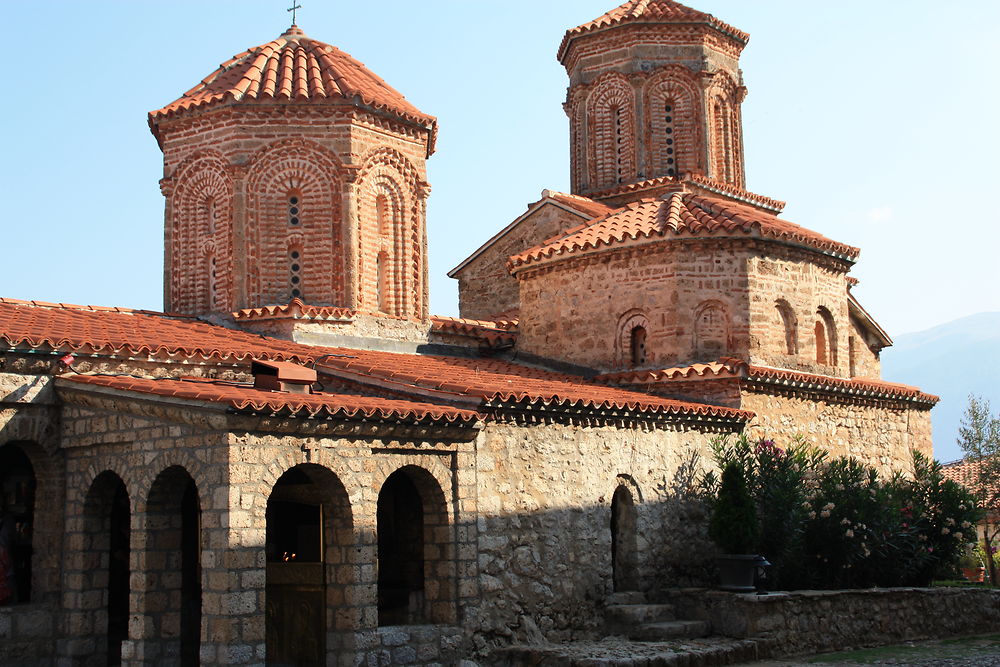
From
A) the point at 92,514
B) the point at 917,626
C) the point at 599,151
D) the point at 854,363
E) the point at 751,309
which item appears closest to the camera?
the point at 92,514

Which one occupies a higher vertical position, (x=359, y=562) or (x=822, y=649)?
(x=359, y=562)

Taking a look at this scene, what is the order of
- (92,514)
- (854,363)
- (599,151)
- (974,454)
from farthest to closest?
(974,454)
(599,151)
(854,363)
(92,514)

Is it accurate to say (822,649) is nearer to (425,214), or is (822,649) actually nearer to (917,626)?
(917,626)

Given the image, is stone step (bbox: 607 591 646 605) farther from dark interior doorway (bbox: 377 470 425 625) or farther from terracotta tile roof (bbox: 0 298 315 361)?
terracotta tile roof (bbox: 0 298 315 361)

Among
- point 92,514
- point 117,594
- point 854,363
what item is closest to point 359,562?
point 92,514

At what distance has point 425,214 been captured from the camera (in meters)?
16.1

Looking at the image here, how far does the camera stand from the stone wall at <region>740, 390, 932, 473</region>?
564 inches

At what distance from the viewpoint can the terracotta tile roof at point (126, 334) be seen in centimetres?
1102

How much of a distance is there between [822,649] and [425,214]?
8.11 metres

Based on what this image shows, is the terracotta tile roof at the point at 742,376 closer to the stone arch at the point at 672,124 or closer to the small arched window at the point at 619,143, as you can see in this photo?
the stone arch at the point at 672,124

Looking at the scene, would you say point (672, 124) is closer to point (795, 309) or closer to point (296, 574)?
point (795, 309)

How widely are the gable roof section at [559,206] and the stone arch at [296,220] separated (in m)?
4.44

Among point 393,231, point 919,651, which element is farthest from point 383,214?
point 919,651

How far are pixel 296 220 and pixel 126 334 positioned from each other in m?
3.78
